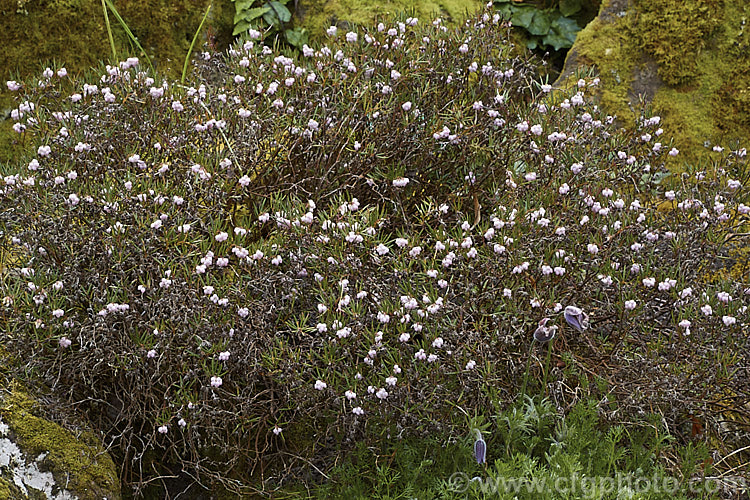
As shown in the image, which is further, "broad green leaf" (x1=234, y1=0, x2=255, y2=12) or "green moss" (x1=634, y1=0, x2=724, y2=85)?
"broad green leaf" (x1=234, y1=0, x2=255, y2=12)

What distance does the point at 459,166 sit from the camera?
375 cm

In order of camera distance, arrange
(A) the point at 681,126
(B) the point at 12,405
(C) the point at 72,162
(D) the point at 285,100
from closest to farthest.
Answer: (B) the point at 12,405 → (C) the point at 72,162 → (D) the point at 285,100 → (A) the point at 681,126

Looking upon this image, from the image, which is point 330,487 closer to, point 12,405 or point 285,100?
point 12,405

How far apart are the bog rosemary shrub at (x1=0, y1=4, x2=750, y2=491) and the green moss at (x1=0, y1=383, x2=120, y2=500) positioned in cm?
13

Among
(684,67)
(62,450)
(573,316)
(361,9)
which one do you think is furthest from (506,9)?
(62,450)

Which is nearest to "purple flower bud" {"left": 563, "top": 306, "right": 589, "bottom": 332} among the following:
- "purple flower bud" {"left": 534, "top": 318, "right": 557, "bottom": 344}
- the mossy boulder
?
"purple flower bud" {"left": 534, "top": 318, "right": 557, "bottom": 344}

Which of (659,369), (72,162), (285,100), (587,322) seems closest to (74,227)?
(72,162)

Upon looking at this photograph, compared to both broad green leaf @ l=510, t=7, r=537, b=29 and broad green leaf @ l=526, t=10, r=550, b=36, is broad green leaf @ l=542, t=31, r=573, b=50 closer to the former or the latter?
broad green leaf @ l=526, t=10, r=550, b=36

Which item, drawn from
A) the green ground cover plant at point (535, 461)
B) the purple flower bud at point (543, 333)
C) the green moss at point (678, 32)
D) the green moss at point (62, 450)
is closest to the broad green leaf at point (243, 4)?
the green moss at point (678, 32)

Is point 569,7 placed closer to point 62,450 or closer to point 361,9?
point 361,9

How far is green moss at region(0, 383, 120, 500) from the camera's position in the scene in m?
2.78

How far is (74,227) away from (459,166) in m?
1.79

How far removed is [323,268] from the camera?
3057 mm

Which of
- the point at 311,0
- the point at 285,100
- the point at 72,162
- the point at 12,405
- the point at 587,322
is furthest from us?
the point at 311,0
